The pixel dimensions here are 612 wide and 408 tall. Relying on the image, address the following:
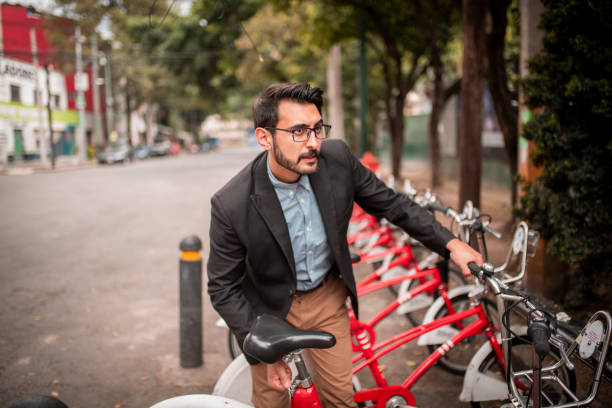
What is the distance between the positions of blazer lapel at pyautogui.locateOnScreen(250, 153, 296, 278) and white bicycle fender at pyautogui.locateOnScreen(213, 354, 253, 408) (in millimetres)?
815

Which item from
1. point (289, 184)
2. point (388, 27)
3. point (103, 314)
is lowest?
→ point (103, 314)

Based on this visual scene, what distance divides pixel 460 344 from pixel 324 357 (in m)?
1.79

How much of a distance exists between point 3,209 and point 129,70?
101 ft

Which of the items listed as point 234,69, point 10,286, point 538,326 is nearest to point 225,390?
point 538,326

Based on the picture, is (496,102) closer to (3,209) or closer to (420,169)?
(3,209)

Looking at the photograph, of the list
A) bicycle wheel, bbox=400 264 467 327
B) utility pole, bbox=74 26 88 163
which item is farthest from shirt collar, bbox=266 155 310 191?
utility pole, bbox=74 26 88 163

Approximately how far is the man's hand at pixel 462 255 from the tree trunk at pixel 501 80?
195 inches

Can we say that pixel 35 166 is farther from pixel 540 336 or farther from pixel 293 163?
pixel 540 336

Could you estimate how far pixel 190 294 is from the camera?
3.91 m

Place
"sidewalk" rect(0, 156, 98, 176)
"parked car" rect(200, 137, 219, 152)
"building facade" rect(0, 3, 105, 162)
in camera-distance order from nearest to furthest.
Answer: "building facade" rect(0, 3, 105, 162) < "sidewalk" rect(0, 156, 98, 176) < "parked car" rect(200, 137, 219, 152)

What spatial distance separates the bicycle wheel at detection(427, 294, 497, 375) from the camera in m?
3.29

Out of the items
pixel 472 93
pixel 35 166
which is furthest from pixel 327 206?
pixel 35 166

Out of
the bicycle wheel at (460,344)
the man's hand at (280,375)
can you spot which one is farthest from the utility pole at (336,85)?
the man's hand at (280,375)

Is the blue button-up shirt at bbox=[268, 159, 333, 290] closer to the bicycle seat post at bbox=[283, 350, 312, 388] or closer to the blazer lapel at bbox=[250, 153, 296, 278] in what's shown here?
the blazer lapel at bbox=[250, 153, 296, 278]
